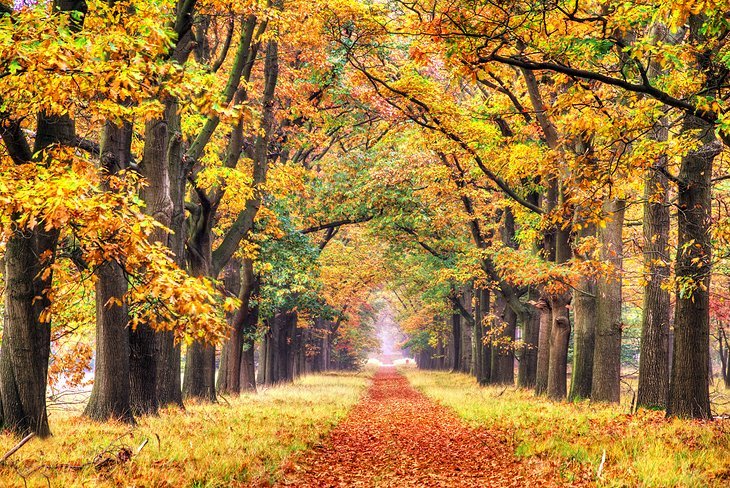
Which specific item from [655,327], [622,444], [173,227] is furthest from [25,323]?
[655,327]

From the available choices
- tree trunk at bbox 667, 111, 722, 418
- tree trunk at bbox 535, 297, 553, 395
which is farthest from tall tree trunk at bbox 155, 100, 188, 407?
tree trunk at bbox 535, 297, 553, 395

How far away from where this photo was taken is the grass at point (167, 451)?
255 inches

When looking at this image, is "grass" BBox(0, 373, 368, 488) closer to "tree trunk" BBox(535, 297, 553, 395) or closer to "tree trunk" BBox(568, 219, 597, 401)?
"tree trunk" BBox(568, 219, 597, 401)

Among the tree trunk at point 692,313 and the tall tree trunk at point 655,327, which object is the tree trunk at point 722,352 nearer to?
the tall tree trunk at point 655,327

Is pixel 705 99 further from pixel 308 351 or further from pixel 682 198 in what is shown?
pixel 308 351

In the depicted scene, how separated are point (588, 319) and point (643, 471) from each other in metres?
10.0

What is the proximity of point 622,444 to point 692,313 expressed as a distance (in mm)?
3392

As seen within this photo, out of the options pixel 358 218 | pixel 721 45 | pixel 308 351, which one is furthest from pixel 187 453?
pixel 308 351

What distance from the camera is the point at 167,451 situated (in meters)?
8.12

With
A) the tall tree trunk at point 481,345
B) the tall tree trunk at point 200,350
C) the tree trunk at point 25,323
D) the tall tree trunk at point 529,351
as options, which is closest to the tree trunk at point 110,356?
the tree trunk at point 25,323

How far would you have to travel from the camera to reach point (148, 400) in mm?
12602

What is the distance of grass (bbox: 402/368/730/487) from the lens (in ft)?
22.7

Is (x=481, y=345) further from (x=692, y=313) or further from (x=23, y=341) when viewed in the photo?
(x=23, y=341)

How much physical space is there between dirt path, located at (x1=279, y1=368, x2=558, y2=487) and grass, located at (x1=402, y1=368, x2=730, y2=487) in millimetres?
475
